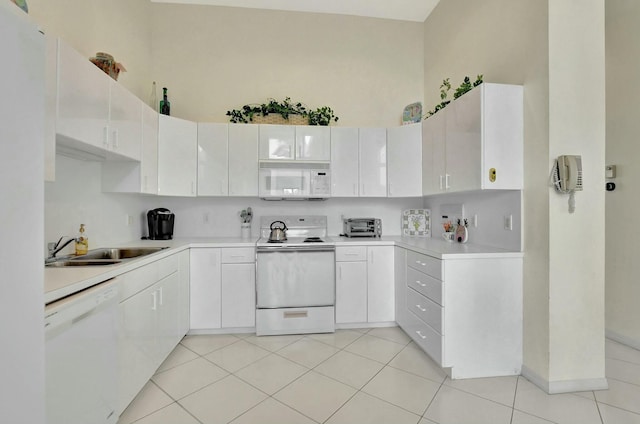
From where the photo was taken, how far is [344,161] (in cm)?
333

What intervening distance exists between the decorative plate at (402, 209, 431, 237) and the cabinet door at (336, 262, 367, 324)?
0.90m

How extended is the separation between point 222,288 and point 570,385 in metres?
2.77

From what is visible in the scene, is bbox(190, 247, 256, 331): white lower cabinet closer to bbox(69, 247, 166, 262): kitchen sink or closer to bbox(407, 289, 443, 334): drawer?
bbox(69, 247, 166, 262): kitchen sink

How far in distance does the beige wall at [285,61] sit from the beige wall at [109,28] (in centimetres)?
23

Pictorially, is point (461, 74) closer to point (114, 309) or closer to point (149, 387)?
point (114, 309)

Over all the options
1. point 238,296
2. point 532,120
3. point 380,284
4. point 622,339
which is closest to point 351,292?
point 380,284

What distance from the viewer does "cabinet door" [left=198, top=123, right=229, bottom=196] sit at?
3.19 metres

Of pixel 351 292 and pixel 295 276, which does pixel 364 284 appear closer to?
pixel 351 292

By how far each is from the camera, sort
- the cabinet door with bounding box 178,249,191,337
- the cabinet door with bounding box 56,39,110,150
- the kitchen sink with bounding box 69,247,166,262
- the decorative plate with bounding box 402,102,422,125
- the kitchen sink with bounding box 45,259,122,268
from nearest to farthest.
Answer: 1. the cabinet door with bounding box 56,39,110,150
2. the kitchen sink with bounding box 45,259,122,268
3. the kitchen sink with bounding box 69,247,166,262
4. the cabinet door with bounding box 178,249,191,337
5. the decorative plate with bounding box 402,102,422,125

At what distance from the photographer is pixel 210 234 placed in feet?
11.6

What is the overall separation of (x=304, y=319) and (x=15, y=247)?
7.91 ft

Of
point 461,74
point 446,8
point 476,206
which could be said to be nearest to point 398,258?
point 476,206

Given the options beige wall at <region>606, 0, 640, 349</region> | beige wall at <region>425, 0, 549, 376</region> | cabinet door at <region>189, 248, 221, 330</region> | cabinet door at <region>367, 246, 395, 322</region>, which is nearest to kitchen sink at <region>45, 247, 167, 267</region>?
cabinet door at <region>189, 248, 221, 330</region>

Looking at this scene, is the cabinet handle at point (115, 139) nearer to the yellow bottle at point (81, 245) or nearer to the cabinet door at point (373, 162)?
the yellow bottle at point (81, 245)
